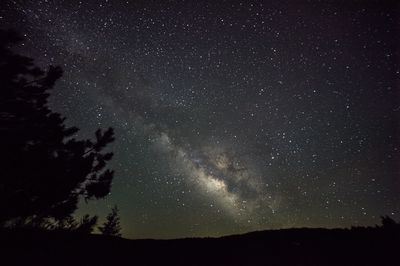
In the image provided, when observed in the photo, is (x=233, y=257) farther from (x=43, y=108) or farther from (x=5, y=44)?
(x=5, y=44)

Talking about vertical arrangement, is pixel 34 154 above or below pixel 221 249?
above

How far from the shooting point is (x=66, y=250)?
614 cm

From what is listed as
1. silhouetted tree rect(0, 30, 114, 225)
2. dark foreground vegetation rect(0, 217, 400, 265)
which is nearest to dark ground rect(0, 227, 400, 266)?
dark foreground vegetation rect(0, 217, 400, 265)

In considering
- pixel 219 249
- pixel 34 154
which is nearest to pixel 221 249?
pixel 219 249

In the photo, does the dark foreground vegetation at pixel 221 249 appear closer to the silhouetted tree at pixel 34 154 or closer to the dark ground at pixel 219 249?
the dark ground at pixel 219 249

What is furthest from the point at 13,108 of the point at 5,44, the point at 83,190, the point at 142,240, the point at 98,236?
the point at 142,240

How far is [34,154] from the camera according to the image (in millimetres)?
10320

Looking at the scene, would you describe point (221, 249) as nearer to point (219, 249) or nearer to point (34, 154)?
point (219, 249)

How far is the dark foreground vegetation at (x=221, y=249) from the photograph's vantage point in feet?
17.3

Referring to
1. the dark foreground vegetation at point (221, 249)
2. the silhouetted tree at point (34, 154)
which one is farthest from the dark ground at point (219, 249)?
the silhouetted tree at point (34, 154)

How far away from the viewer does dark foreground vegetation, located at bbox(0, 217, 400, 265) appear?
5.27m

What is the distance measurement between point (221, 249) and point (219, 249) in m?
0.04

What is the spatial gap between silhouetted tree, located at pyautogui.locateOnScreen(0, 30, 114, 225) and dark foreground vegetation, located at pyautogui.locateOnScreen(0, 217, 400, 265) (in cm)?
328

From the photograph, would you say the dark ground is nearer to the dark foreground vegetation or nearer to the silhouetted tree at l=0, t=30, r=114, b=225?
the dark foreground vegetation
